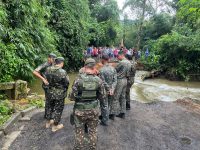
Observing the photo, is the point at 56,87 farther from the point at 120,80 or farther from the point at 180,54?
the point at 180,54

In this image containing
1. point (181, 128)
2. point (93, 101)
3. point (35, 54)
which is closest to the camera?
point (93, 101)

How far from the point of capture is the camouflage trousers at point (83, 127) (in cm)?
554

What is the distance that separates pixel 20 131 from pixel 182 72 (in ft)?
56.5

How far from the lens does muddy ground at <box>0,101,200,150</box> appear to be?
6.47 metres

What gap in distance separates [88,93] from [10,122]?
123 inches

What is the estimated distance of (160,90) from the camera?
58.4 feet

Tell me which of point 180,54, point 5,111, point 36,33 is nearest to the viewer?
point 5,111

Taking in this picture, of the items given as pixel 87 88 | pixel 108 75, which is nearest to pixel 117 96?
pixel 108 75

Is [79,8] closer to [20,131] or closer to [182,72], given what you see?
[182,72]

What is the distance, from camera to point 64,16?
20375mm

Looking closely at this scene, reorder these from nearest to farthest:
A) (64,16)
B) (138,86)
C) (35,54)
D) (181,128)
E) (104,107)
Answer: (104,107) → (181,128) → (35,54) → (138,86) → (64,16)

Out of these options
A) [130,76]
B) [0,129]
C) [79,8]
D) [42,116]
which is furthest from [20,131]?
[79,8]

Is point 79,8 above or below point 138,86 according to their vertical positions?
above

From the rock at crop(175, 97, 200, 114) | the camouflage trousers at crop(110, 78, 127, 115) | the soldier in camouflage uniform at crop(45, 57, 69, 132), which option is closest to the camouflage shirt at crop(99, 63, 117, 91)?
the camouflage trousers at crop(110, 78, 127, 115)
